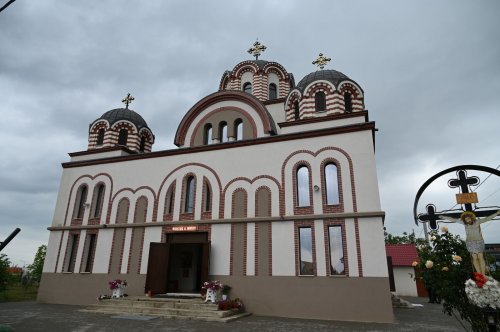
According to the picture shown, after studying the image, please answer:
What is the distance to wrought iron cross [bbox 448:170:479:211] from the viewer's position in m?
6.90

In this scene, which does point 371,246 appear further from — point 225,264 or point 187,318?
point 187,318

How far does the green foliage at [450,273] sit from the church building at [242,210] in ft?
20.2

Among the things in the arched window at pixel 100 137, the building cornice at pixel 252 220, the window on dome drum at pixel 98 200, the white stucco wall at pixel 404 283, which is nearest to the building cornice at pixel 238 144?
the arched window at pixel 100 137

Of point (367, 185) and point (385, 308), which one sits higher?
point (367, 185)

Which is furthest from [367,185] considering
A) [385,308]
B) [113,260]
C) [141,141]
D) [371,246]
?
[141,141]

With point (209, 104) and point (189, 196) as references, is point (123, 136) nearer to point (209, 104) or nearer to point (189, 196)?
point (209, 104)

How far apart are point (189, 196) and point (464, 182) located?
40.7ft

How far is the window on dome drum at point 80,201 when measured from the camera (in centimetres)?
1867

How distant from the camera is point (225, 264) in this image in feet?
47.6

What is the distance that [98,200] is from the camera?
18.8 m

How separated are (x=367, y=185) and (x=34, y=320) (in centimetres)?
1321

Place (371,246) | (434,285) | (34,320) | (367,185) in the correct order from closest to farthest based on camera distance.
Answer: (434,285) < (34,320) < (371,246) < (367,185)

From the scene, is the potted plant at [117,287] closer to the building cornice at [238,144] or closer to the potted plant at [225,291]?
the potted plant at [225,291]

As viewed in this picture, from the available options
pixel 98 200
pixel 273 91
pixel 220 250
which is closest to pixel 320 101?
pixel 273 91
